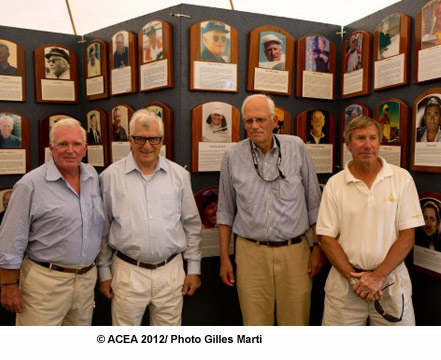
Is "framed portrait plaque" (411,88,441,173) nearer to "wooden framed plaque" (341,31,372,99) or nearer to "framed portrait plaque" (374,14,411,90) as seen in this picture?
"framed portrait plaque" (374,14,411,90)

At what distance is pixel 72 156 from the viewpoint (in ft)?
7.91

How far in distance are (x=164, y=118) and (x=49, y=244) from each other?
53.8 inches

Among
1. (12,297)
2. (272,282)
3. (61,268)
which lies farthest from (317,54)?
(12,297)

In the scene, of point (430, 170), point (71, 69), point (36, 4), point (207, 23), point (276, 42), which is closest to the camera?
point (430, 170)

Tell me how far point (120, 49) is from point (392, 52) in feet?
7.28

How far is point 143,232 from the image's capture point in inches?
99.7

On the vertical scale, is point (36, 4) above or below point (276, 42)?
above

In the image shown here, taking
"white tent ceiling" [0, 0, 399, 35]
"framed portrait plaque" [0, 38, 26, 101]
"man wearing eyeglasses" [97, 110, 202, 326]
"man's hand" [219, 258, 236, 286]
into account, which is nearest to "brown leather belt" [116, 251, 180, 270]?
"man wearing eyeglasses" [97, 110, 202, 326]

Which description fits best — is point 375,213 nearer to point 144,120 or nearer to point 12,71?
point 144,120

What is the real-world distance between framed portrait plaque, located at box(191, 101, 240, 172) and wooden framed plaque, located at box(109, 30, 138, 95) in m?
0.69
